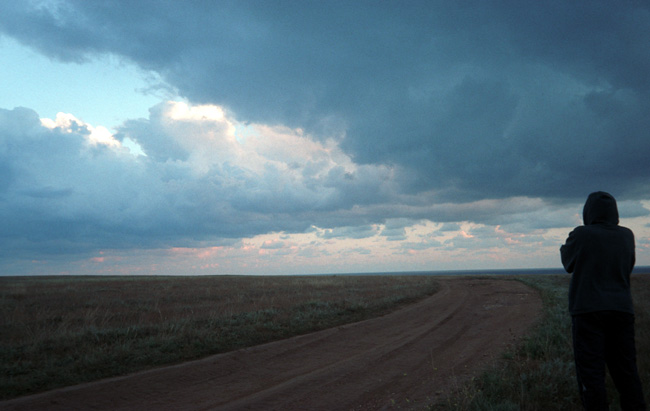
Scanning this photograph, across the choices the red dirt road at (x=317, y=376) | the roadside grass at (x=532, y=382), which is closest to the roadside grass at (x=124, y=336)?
the red dirt road at (x=317, y=376)

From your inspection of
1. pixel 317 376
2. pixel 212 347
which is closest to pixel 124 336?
pixel 212 347

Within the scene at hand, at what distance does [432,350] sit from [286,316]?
7.54 metres

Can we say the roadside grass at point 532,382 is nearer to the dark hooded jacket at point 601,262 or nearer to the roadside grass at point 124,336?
the dark hooded jacket at point 601,262

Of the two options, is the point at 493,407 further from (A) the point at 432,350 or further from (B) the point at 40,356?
(B) the point at 40,356

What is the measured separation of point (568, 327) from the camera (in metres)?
11.8

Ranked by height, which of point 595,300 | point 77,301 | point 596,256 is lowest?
point 77,301

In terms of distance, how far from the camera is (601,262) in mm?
4488

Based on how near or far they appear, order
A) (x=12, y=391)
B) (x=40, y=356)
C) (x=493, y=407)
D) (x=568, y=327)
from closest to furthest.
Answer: (x=493, y=407), (x=12, y=391), (x=40, y=356), (x=568, y=327)

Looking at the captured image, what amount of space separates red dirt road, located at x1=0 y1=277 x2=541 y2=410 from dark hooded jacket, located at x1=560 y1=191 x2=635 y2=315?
349 cm

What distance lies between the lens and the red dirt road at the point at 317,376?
7.07m

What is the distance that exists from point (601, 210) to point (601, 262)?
0.67 m

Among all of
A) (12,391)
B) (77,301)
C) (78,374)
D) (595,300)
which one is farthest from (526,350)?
(77,301)

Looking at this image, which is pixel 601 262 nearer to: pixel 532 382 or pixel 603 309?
pixel 603 309

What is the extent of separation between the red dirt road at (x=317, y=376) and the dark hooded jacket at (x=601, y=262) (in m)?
3.49
